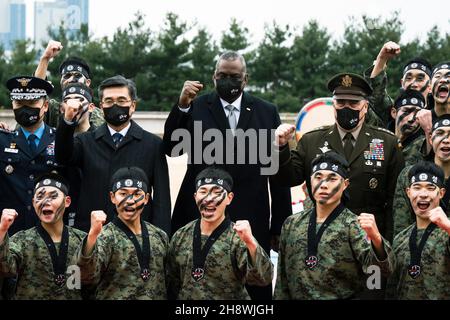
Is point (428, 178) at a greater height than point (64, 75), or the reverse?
point (64, 75)

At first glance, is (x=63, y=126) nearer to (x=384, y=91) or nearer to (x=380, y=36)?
(x=384, y=91)

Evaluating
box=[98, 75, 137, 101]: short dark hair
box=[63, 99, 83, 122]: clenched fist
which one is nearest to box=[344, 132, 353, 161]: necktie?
box=[98, 75, 137, 101]: short dark hair

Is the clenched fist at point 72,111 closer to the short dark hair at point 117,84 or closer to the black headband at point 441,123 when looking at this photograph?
the short dark hair at point 117,84

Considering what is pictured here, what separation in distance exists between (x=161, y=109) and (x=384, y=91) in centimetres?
1814

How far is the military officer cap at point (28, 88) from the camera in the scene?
31.0ft

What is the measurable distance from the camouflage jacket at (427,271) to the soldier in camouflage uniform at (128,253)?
186 cm

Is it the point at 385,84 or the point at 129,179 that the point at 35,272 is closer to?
the point at 129,179

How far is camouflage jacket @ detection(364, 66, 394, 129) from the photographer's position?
1019 centimetres

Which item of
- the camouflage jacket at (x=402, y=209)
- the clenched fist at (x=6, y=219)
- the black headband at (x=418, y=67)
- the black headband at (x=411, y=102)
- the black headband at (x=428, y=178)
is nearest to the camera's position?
the clenched fist at (x=6, y=219)

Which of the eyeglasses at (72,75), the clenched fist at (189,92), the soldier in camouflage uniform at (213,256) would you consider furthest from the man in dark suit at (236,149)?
the eyeglasses at (72,75)

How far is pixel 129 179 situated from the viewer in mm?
8648

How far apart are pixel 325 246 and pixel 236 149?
1.44 metres

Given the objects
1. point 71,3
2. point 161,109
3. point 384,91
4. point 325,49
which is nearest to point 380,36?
point 325,49

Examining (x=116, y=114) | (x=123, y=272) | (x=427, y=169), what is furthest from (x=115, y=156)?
(x=427, y=169)
